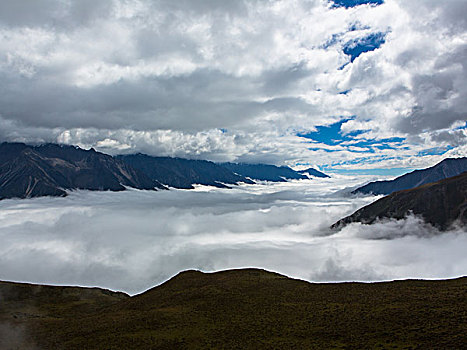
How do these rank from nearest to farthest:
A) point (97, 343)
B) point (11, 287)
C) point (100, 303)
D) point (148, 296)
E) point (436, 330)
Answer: point (436, 330) < point (97, 343) < point (148, 296) < point (100, 303) < point (11, 287)

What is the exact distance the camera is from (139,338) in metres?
69.1

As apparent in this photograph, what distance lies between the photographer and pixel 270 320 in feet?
235

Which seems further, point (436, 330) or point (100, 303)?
point (100, 303)

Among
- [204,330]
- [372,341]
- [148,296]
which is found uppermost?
[148,296]

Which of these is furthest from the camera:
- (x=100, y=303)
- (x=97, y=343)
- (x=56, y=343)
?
(x=100, y=303)

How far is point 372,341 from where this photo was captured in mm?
55812

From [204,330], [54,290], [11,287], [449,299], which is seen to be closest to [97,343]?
[204,330]

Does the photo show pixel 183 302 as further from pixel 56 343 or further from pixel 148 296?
pixel 56 343

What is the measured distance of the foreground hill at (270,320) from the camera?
58.3 metres

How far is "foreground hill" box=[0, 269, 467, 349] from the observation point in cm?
5828

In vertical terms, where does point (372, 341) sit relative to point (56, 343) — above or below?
below

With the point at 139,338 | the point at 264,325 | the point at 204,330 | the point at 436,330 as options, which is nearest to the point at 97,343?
the point at 139,338

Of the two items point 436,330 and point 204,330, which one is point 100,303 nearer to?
point 204,330

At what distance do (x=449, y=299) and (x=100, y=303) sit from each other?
138731 millimetres
